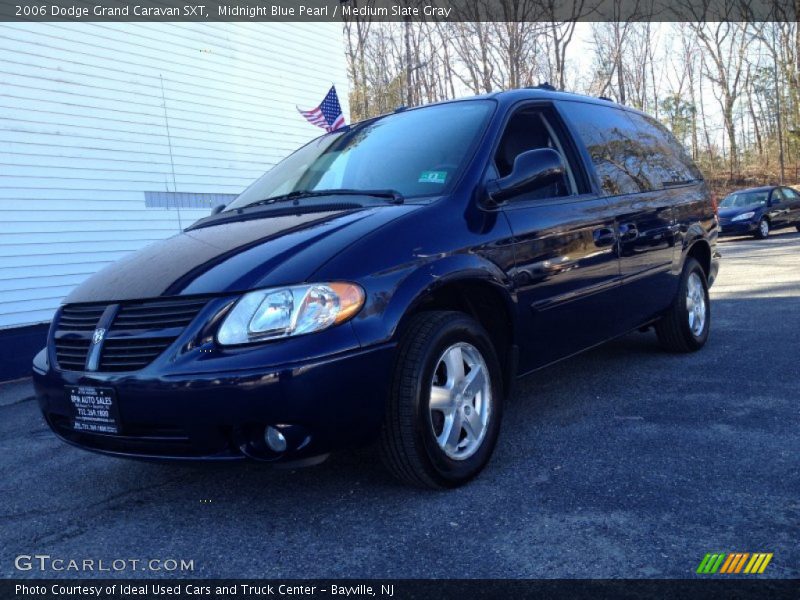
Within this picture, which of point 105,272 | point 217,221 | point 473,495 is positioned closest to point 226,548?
point 473,495

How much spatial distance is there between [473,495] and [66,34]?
8197mm

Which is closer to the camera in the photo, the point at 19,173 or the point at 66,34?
the point at 19,173

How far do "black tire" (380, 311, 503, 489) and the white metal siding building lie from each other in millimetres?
6438

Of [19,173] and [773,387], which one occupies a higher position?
[19,173]

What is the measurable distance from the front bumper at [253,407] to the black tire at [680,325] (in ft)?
10.4

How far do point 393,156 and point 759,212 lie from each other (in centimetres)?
1879

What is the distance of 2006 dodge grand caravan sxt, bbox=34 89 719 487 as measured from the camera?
8.61ft

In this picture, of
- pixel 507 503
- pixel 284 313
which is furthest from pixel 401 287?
pixel 507 503

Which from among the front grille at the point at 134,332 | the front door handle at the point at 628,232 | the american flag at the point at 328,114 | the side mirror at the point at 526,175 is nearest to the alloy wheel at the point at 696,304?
the front door handle at the point at 628,232

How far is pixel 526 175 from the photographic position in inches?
133

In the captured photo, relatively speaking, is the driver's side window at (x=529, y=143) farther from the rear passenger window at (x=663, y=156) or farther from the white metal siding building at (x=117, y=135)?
the white metal siding building at (x=117, y=135)

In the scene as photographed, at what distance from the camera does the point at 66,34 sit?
8758 millimetres

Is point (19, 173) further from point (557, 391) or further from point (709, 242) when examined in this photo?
point (709, 242)

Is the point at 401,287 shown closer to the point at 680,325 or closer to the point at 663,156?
the point at 680,325
